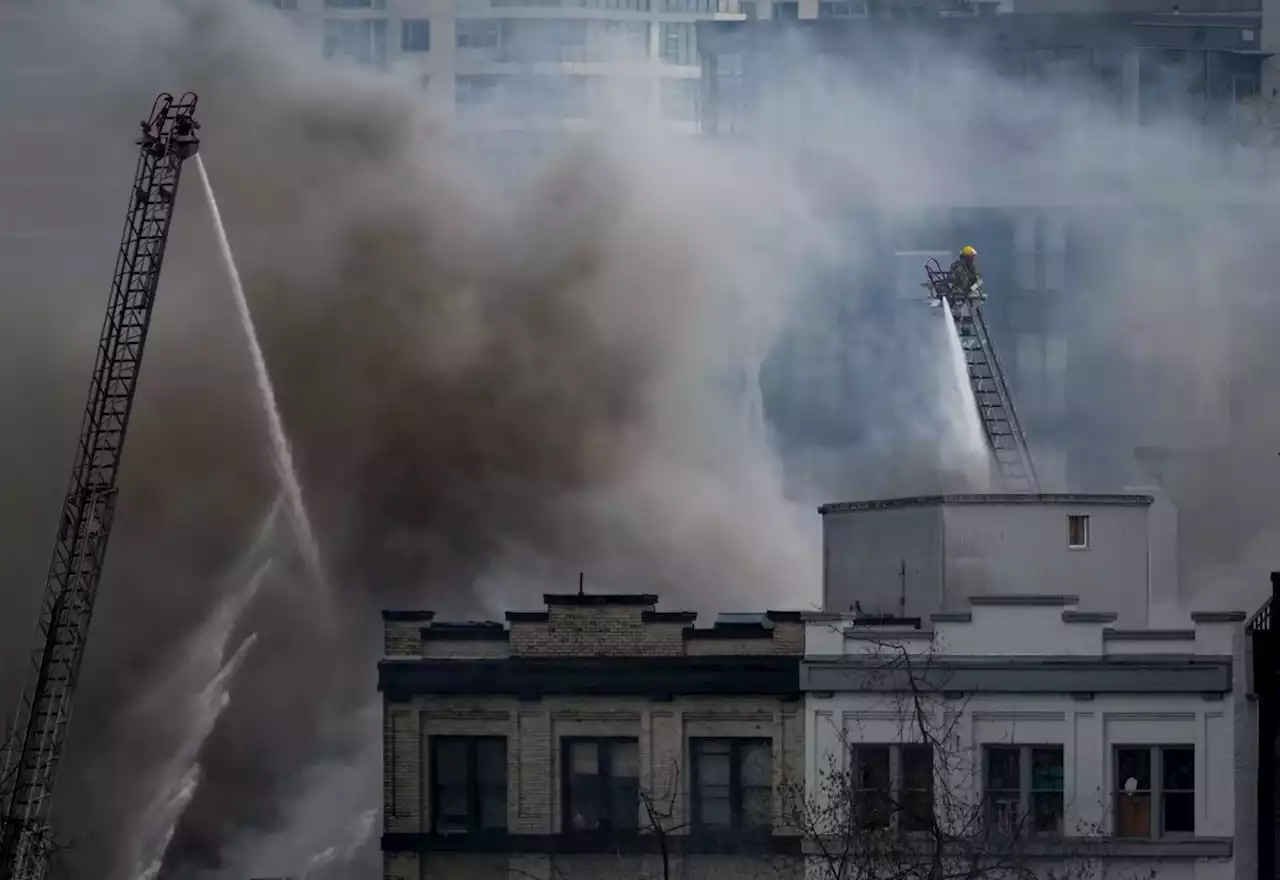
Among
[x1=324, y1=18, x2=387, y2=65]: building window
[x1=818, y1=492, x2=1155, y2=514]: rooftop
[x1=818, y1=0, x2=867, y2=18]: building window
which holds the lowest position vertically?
[x1=818, y1=492, x2=1155, y2=514]: rooftop

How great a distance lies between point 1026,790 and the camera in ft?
134

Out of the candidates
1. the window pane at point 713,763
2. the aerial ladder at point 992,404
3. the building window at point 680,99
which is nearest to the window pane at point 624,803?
the window pane at point 713,763

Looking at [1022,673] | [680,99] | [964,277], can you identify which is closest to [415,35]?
[680,99]

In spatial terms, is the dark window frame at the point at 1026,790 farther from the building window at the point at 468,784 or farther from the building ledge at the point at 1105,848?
the building window at the point at 468,784

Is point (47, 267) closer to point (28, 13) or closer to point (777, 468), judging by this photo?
point (28, 13)

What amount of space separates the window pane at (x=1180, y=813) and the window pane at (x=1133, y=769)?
337mm

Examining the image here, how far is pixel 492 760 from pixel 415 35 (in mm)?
58067

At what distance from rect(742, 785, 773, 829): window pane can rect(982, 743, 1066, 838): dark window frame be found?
104 inches

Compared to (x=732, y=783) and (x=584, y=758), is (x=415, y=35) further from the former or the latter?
(x=732, y=783)

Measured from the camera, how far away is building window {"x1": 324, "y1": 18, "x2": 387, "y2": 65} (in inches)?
3667

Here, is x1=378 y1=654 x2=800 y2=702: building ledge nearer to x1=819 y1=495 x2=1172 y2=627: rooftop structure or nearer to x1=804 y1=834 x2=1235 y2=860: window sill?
x1=804 y1=834 x2=1235 y2=860: window sill

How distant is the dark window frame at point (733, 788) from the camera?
41.1 metres

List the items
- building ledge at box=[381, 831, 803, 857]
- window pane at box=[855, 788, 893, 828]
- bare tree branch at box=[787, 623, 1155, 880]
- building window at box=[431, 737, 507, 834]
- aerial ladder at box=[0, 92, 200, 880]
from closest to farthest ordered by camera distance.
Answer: bare tree branch at box=[787, 623, 1155, 880]
window pane at box=[855, 788, 893, 828]
building ledge at box=[381, 831, 803, 857]
building window at box=[431, 737, 507, 834]
aerial ladder at box=[0, 92, 200, 880]

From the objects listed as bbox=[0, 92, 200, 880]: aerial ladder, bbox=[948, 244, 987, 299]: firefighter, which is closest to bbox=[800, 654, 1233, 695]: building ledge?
bbox=[0, 92, 200, 880]: aerial ladder
